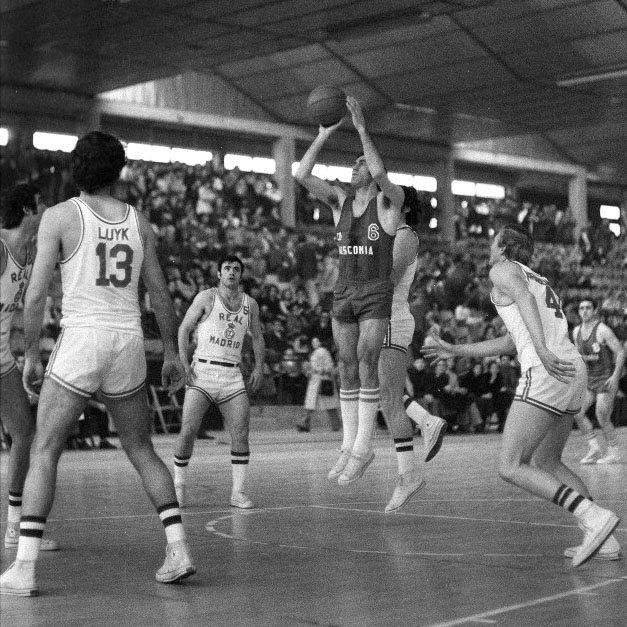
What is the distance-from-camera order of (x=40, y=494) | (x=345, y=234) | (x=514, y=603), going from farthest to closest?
(x=345, y=234), (x=40, y=494), (x=514, y=603)

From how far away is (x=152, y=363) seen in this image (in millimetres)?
20969

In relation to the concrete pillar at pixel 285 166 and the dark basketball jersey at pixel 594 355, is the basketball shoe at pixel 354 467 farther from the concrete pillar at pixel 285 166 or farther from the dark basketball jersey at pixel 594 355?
the concrete pillar at pixel 285 166

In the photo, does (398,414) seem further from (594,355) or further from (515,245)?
(594,355)

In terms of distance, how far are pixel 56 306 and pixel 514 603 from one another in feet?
55.1

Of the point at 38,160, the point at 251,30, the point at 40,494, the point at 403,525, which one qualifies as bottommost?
the point at 403,525

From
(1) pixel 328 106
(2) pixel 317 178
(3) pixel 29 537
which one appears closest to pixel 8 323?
(3) pixel 29 537

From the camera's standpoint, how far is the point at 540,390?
621cm

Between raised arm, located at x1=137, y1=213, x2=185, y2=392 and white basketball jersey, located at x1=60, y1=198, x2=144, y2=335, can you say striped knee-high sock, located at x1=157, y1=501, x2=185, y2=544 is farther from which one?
white basketball jersey, located at x1=60, y1=198, x2=144, y2=335

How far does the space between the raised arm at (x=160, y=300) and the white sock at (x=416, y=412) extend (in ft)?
10.8

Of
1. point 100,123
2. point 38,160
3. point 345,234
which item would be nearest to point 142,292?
point 38,160

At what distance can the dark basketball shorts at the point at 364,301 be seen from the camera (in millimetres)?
8531

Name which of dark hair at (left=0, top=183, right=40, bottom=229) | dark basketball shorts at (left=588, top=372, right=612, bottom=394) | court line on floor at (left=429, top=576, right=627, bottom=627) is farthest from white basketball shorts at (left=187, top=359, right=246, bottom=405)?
dark basketball shorts at (left=588, top=372, right=612, bottom=394)

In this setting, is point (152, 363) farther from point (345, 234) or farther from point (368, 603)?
point (368, 603)

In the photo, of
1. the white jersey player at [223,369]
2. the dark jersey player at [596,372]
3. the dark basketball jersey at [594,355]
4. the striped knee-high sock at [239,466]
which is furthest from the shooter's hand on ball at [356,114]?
the dark basketball jersey at [594,355]
